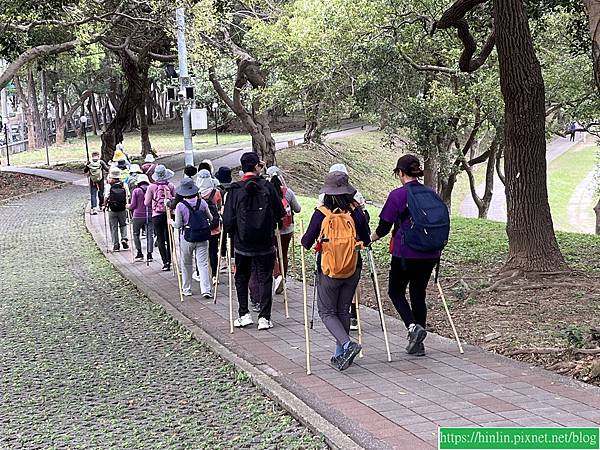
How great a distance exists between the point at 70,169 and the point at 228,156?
25.9 feet

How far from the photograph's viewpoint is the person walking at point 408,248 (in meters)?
7.09

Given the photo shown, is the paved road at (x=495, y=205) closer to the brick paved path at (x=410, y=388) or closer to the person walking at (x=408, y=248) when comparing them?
the brick paved path at (x=410, y=388)

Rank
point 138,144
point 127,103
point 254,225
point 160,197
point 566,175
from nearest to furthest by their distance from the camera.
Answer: point 254,225 < point 160,197 < point 127,103 < point 566,175 < point 138,144

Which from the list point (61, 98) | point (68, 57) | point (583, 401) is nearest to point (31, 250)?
point (583, 401)

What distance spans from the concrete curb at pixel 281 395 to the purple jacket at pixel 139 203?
4242 millimetres

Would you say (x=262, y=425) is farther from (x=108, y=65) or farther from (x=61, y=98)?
(x=61, y=98)

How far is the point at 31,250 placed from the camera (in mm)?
16812

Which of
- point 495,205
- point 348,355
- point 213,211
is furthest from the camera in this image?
point 495,205

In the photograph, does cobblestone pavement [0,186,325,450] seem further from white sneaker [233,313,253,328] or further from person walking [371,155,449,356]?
person walking [371,155,449,356]

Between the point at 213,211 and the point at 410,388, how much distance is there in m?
5.14

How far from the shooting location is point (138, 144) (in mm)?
52625

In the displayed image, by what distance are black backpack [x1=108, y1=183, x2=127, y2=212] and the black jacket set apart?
655cm

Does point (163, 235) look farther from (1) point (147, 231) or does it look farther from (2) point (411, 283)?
(2) point (411, 283)

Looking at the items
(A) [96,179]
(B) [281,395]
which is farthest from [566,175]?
(B) [281,395]
